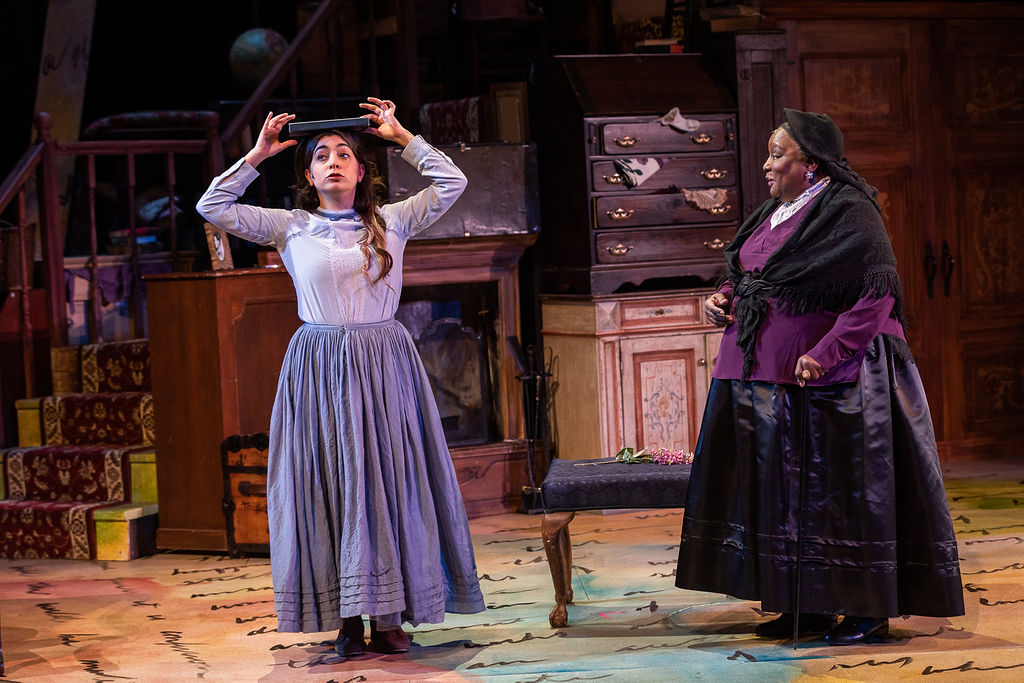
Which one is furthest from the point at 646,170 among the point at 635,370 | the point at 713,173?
the point at 635,370

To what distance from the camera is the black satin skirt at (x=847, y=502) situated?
3482 millimetres

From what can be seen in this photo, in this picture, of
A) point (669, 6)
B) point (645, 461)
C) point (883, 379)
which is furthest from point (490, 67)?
point (883, 379)

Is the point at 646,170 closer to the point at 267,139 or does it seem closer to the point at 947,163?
the point at 947,163

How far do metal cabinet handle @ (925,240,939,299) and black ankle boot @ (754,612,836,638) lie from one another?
3.16m

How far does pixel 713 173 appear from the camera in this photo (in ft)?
19.1

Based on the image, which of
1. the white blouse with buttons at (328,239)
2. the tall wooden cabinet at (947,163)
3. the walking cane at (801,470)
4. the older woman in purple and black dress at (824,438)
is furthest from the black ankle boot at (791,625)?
the tall wooden cabinet at (947,163)

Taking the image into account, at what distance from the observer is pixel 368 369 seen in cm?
362

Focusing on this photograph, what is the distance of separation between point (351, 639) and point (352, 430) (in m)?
0.65

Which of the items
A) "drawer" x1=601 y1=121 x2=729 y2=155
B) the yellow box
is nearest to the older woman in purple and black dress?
"drawer" x1=601 y1=121 x2=729 y2=155

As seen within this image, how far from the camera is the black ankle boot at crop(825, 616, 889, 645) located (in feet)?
11.8

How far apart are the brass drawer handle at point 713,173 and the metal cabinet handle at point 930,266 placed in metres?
1.33

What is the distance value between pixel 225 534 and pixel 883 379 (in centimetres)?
300

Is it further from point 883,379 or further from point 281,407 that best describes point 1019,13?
point 281,407

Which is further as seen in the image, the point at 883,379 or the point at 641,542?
the point at 641,542
